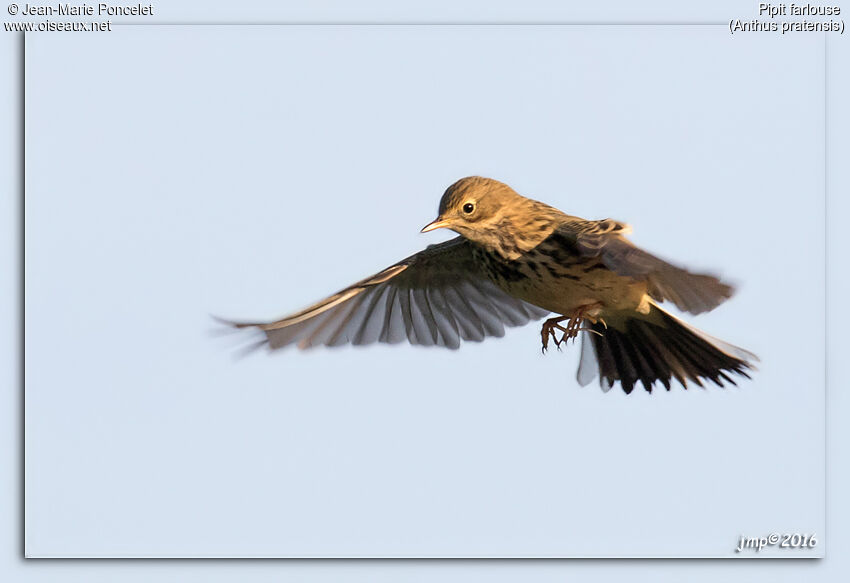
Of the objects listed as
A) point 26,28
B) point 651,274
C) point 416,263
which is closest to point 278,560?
point 416,263

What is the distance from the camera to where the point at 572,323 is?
673 centimetres

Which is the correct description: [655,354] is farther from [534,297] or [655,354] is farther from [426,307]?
[426,307]

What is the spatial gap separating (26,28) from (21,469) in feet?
9.18

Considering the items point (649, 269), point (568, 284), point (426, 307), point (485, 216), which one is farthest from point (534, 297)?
point (426, 307)

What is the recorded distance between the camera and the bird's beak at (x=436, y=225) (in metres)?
6.64

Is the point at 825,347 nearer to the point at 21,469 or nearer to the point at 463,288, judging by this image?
the point at 463,288

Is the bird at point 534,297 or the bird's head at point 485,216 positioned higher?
the bird's head at point 485,216

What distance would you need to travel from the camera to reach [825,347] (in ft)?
24.0

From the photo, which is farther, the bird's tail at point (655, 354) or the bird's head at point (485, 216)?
the bird's tail at point (655, 354)

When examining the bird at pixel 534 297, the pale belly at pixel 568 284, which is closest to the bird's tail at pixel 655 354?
the bird at pixel 534 297

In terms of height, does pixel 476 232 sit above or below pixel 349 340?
above

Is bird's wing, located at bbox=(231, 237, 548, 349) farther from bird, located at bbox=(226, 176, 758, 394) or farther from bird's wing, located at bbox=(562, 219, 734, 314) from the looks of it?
bird's wing, located at bbox=(562, 219, 734, 314)

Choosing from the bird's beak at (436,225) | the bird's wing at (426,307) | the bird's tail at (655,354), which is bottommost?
the bird's tail at (655,354)

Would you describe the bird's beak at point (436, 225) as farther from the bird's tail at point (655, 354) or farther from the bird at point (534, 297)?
the bird's tail at point (655, 354)
